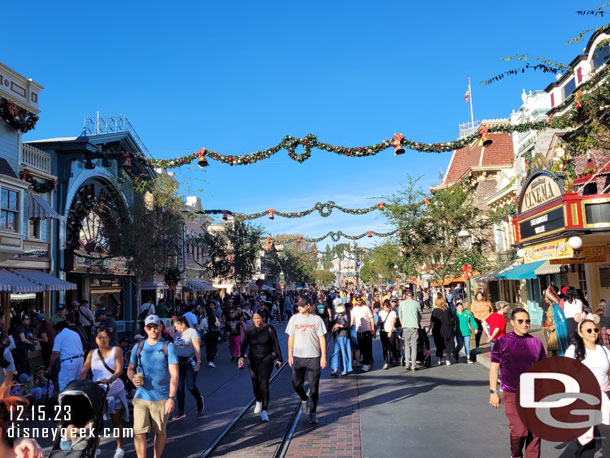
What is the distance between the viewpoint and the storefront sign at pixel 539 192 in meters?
14.8

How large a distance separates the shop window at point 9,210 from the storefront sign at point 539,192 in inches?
659

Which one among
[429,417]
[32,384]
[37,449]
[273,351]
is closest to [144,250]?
[32,384]

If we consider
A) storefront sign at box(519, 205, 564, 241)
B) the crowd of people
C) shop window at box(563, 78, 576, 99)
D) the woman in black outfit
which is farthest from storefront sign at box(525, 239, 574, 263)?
the woman in black outfit

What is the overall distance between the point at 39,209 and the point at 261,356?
1564cm

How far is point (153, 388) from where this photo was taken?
5.66 meters

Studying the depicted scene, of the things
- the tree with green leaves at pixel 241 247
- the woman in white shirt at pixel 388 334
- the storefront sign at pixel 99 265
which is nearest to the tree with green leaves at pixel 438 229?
the woman in white shirt at pixel 388 334

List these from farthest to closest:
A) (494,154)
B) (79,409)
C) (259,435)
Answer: (494,154) < (259,435) < (79,409)

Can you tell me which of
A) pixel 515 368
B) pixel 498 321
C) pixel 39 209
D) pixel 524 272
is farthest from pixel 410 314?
pixel 39 209

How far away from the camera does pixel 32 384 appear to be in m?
10.7

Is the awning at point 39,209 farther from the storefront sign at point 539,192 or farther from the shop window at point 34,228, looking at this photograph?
the storefront sign at point 539,192

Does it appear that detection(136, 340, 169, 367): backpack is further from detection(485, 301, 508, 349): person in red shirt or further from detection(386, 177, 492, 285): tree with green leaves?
detection(386, 177, 492, 285): tree with green leaves

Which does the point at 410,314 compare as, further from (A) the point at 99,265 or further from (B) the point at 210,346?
(A) the point at 99,265

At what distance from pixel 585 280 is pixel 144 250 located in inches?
675

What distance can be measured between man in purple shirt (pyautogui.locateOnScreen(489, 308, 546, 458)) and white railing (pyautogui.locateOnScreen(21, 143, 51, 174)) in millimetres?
19675
